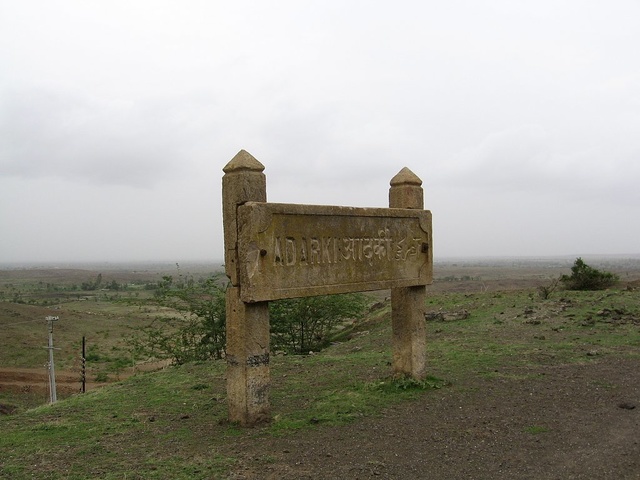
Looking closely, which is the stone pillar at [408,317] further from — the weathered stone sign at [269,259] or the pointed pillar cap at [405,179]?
the weathered stone sign at [269,259]

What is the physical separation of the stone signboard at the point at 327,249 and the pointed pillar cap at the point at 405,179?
53 cm

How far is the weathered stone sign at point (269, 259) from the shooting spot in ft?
21.8

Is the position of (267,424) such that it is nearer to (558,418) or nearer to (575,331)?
(558,418)

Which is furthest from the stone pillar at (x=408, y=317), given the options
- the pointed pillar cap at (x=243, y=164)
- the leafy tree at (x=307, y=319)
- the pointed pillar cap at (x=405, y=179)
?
the leafy tree at (x=307, y=319)

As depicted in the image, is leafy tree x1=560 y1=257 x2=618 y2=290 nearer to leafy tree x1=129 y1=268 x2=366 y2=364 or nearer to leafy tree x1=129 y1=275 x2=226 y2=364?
leafy tree x1=129 y1=268 x2=366 y2=364

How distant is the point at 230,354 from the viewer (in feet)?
22.4

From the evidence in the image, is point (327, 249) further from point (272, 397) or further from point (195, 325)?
point (195, 325)

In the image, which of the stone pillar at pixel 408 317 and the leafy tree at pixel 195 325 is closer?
the stone pillar at pixel 408 317

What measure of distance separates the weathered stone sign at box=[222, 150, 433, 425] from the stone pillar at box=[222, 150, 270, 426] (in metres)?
0.01

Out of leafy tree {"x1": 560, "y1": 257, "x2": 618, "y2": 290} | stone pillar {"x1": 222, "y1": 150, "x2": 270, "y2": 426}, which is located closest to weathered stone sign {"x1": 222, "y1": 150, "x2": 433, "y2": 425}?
stone pillar {"x1": 222, "y1": 150, "x2": 270, "y2": 426}

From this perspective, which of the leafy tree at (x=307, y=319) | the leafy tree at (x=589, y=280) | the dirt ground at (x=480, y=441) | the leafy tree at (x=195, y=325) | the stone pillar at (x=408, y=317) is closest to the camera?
the dirt ground at (x=480, y=441)

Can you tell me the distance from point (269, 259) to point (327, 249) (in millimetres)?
1045

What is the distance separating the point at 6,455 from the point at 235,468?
277cm

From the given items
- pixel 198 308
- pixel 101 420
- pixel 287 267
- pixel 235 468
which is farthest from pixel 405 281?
pixel 198 308
